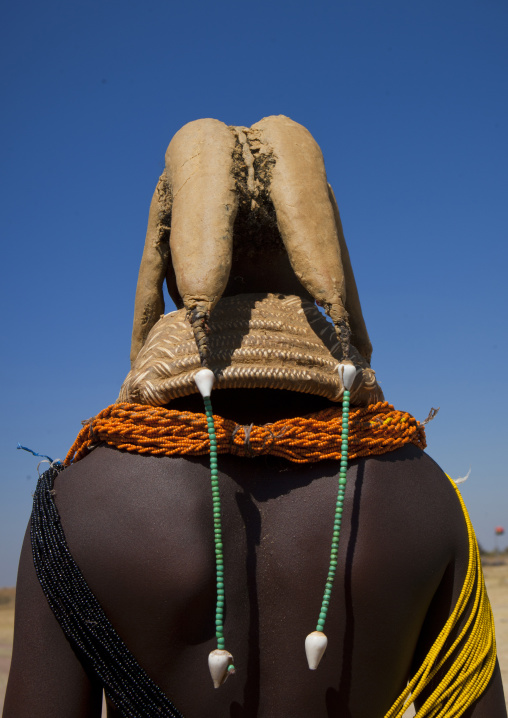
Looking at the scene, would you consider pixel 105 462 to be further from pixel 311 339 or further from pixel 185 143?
pixel 185 143

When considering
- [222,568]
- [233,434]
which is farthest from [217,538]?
[233,434]

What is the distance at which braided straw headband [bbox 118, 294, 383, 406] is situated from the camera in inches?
52.6

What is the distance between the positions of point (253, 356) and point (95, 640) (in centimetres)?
65

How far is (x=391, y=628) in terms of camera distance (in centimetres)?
132

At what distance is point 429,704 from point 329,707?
252 mm

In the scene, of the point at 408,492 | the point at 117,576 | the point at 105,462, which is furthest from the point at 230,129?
the point at 117,576

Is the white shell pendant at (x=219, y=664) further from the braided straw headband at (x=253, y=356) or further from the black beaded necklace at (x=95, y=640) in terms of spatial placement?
the braided straw headband at (x=253, y=356)

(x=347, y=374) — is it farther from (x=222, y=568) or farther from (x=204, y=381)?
(x=222, y=568)

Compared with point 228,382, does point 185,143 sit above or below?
above

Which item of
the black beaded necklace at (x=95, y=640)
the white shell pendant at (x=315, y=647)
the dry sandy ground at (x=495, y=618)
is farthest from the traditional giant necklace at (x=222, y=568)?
the dry sandy ground at (x=495, y=618)

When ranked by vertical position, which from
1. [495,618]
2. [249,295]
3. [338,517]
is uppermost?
[249,295]

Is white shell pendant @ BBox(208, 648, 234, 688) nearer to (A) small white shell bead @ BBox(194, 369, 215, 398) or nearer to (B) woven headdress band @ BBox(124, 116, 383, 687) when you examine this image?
(B) woven headdress band @ BBox(124, 116, 383, 687)

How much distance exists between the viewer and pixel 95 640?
127 cm

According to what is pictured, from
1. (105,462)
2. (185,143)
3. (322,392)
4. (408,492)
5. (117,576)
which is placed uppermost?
(185,143)
